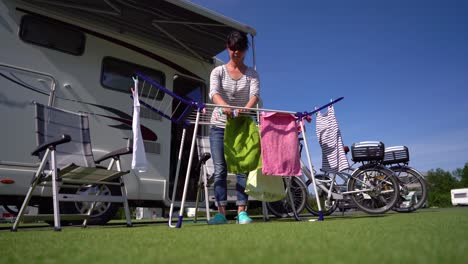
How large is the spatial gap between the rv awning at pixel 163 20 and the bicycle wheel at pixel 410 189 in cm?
270

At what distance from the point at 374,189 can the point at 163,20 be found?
125 inches

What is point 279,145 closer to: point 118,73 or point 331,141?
point 331,141

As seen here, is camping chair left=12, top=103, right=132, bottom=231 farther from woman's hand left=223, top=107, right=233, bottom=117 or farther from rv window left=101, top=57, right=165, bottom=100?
woman's hand left=223, top=107, right=233, bottom=117

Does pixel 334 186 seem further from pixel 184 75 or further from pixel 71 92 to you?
pixel 71 92

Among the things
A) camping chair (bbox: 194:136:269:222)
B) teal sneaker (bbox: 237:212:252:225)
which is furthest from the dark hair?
teal sneaker (bbox: 237:212:252:225)

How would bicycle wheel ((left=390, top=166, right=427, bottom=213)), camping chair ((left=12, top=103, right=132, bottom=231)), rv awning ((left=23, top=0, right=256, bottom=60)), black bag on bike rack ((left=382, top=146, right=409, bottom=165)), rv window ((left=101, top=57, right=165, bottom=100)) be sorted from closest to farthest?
1. camping chair ((left=12, top=103, right=132, bottom=231))
2. rv awning ((left=23, top=0, right=256, bottom=60))
3. rv window ((left=101, top=57, right=165, bottom=100))
4. bicycle wheel ((left=390, top=166, right=427, bottom=213))
5. black bag on bike rack ((left=382, top=146, right=409, bottom=165))

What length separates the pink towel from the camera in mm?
2910

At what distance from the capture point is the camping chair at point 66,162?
103 inches

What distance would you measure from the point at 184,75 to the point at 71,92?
1.44 m

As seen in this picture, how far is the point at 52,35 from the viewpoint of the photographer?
3.58m

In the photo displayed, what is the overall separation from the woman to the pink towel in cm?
23

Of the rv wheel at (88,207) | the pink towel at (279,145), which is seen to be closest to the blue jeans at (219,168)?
the pink towel at (279,145)

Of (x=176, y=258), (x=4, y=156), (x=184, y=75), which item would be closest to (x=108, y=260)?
(x=176, y=258)

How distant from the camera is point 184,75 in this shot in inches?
180
